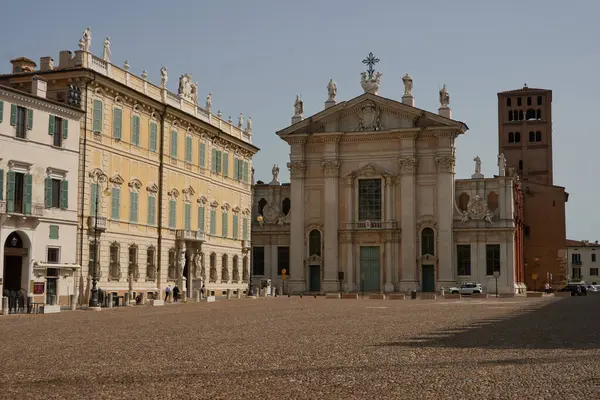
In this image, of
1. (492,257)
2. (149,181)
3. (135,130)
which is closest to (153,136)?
(135,130)

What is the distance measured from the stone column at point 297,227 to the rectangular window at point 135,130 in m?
28.8

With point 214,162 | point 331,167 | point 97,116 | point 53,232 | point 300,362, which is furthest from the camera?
point 331,167

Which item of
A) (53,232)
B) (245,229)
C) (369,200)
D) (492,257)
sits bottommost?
(492,257)

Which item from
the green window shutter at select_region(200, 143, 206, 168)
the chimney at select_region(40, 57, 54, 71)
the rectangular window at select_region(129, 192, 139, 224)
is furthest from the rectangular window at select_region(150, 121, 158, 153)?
the chimney at select_region(40, 57, 54, 71)

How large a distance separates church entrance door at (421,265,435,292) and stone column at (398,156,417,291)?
958 millimetres

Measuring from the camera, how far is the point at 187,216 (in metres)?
51.4

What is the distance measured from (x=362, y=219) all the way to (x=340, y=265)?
171 inches

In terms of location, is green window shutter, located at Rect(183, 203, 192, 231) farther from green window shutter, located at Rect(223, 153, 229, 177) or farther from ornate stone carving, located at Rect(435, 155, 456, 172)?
ornate stone carving, located at Rect(435, 155, 456, 172)

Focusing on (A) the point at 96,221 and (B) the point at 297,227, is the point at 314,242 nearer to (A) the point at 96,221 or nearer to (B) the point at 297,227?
(B) the point at 297,227

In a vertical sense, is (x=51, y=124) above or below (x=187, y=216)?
above

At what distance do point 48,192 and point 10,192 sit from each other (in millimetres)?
2504

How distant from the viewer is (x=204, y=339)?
1866cm

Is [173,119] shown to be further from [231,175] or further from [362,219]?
[362,219]

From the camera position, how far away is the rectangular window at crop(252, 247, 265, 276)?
7481 centimetres
